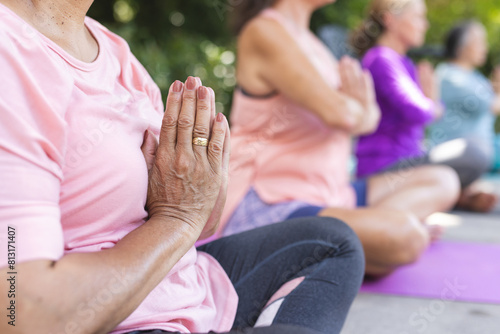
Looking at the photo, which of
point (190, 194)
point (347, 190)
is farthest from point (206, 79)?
point (190, 194)

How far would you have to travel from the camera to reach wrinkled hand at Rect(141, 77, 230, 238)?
99cm

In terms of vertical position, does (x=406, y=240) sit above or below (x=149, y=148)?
below

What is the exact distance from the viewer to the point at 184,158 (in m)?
0.99

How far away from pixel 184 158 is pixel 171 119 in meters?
0.07

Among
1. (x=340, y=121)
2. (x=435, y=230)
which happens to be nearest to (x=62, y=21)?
(x=340, y=121)

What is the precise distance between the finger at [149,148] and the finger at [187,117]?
0.21 feet

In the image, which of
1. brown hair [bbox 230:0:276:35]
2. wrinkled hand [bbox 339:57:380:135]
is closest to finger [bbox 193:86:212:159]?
wrinkled hand [bbox 339:57:380:135]

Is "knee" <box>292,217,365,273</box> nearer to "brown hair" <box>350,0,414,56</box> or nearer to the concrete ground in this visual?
the concrete ground

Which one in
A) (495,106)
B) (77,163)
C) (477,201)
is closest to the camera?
(77,163)

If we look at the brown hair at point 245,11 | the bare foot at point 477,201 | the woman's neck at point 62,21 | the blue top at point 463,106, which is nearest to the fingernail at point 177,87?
the woman's neck at point 62,21

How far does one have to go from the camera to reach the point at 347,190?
97.5 inches

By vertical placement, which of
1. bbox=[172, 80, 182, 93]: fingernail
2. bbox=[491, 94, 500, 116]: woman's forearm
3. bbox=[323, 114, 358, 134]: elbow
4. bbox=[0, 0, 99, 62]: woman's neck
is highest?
bbox=[0, 0, 99, 62]: woman's neck

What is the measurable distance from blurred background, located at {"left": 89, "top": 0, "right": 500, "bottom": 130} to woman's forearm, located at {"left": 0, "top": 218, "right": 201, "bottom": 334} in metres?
1.75

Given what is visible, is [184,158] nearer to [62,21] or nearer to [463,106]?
[62,21]
